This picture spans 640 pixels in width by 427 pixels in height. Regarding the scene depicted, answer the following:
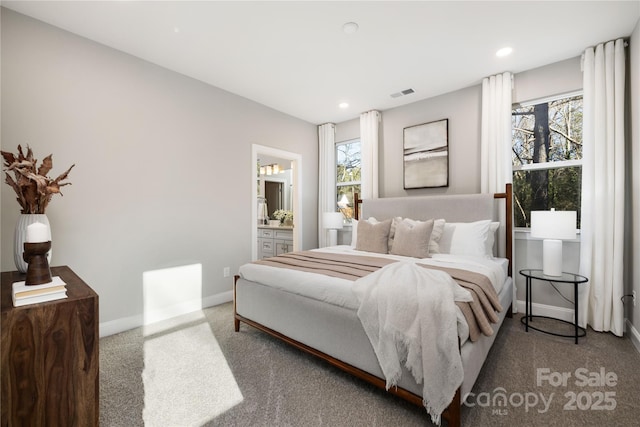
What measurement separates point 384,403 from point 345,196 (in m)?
3.53

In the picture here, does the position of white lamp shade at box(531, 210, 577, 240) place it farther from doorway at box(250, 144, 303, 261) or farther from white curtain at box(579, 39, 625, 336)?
doorway at box(250, 144, 303, 261)

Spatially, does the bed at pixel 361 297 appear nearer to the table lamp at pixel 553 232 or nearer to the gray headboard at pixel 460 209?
the gray headboard at pixel 460 209

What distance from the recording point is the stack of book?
1186 millimetres

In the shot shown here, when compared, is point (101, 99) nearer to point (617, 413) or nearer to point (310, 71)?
point (310, 71)

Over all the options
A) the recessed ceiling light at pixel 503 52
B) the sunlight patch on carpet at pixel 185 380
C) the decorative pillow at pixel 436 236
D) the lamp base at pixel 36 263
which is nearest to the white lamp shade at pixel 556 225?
the decorative pillow at pixel 436 236

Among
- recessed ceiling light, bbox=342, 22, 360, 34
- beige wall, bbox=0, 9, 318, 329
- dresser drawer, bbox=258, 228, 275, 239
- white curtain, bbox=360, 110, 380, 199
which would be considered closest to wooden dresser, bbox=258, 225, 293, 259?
dresser drawer, bbox=258, 228, 275, 239

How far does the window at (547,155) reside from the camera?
3.02 meters

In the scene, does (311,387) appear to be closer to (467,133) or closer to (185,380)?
(185,380)

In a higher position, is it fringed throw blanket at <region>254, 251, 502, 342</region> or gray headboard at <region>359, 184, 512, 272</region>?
gray headboard at <region>359, 184, 512, 272</region>

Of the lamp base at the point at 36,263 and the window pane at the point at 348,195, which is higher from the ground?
the window pane at the point at 348,195

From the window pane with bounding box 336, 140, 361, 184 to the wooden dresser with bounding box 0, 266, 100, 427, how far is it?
162 inches

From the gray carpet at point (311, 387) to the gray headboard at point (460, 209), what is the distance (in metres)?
1.17

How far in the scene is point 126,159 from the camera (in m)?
2.80

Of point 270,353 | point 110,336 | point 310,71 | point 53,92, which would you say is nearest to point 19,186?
point 53,92
